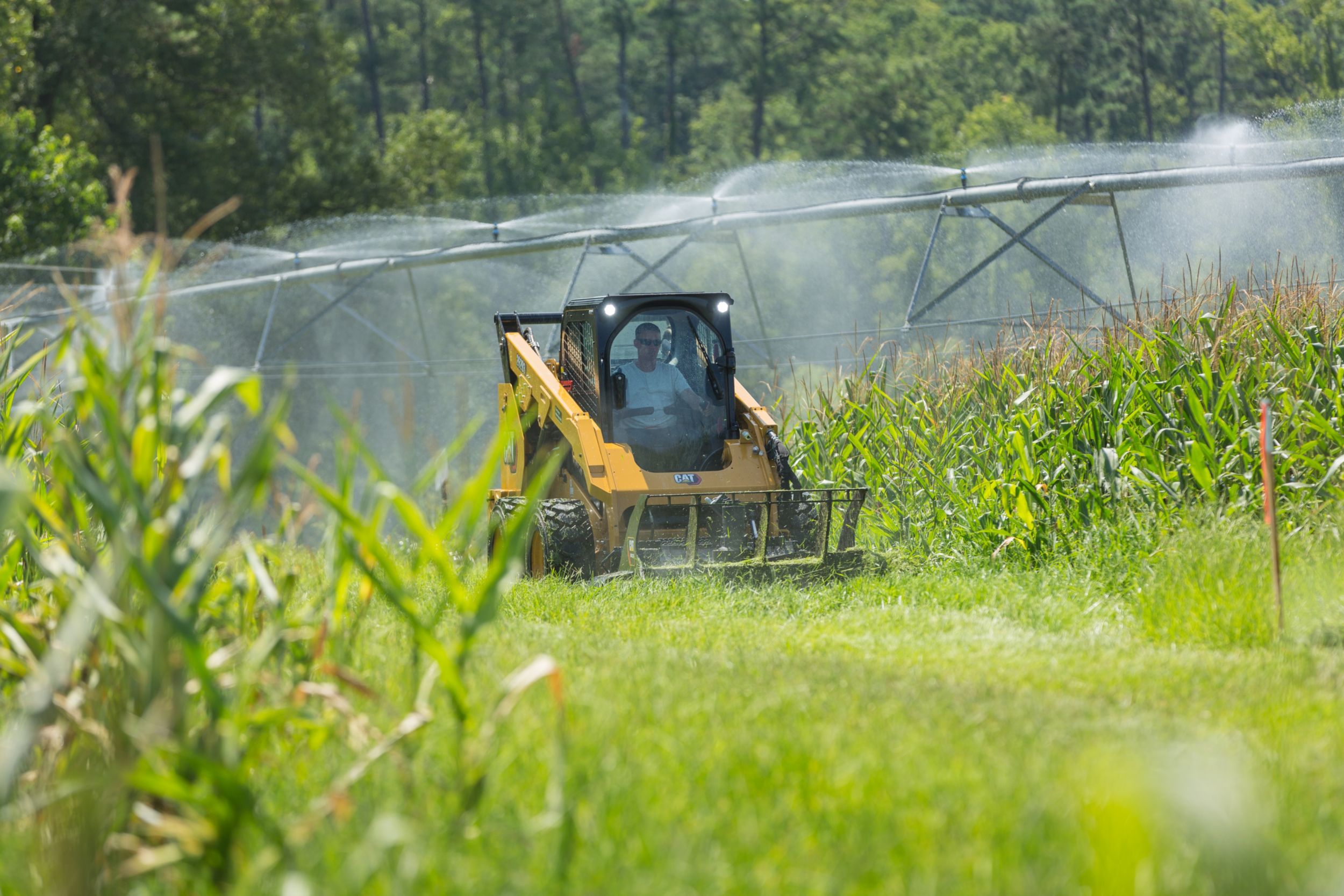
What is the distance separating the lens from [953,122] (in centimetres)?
4894

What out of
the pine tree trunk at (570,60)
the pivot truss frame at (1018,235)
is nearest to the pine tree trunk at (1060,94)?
the pine tree trunk at (570,60)

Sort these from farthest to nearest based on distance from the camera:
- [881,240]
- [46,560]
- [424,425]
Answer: [424,425] < [881,240] < [46,560]

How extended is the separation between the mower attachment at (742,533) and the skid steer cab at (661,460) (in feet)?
0.03

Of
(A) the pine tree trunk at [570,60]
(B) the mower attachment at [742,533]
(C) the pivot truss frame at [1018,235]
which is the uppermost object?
(A) the pine tree trunk at [570,60]

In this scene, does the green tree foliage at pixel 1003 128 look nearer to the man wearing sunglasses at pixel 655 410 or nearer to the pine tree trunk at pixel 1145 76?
the pine tree trunk at pixel 1145 76

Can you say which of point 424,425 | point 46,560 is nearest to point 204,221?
point 46,560

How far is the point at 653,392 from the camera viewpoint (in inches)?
386

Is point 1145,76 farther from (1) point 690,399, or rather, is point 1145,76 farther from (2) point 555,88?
(1) point 690,399

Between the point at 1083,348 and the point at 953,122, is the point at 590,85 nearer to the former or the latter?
the point at 953,122

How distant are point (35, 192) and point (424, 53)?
33.5 m

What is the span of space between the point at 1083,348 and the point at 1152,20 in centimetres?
4370

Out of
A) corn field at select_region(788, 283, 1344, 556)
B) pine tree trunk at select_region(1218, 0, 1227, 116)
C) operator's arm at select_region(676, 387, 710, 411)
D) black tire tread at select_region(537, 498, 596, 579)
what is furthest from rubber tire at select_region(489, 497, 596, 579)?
pine tree trunk at select_region(1218, 0, 1227, 116)

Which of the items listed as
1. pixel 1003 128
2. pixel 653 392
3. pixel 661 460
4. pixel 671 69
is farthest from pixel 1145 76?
pixel 661 460

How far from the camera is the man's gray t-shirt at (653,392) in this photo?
9734 millimetres
